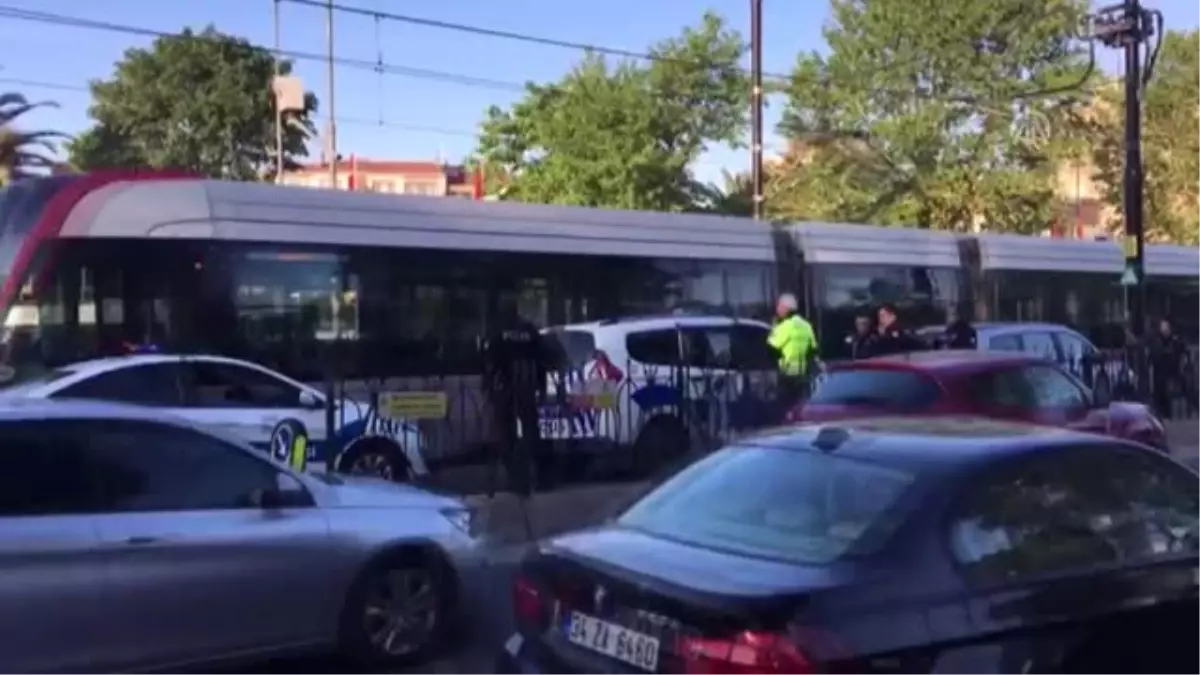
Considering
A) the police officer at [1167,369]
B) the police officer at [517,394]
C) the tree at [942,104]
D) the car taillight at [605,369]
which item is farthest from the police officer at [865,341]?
the tree at [942,104]

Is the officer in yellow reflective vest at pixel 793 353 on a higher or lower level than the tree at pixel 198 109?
lower

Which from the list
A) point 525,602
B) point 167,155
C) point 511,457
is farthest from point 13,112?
point 525,602

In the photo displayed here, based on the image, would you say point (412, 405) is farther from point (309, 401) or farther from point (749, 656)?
point (749, 656)

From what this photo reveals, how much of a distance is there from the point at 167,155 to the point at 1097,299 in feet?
113

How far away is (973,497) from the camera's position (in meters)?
5.52

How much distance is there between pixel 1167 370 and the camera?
2448 cm

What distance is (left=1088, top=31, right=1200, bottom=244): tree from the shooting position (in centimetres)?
4769

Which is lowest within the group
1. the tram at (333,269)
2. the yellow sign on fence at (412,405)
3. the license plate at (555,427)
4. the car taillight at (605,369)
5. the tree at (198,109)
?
the license plate at (555,427)

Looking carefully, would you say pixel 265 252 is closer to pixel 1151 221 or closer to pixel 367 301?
pixel 367 301

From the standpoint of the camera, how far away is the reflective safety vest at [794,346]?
17969mm

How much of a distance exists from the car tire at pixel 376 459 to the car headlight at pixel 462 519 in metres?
5.14

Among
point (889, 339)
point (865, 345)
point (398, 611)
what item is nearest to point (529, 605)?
point (398, 611)

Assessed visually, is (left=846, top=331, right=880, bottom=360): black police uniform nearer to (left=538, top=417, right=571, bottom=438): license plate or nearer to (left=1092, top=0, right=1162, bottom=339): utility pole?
(left=538, top=417, right=571, bottom=438): license plate

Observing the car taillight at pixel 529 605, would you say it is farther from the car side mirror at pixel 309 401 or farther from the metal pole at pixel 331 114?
the metal pole at pixel 331 114
